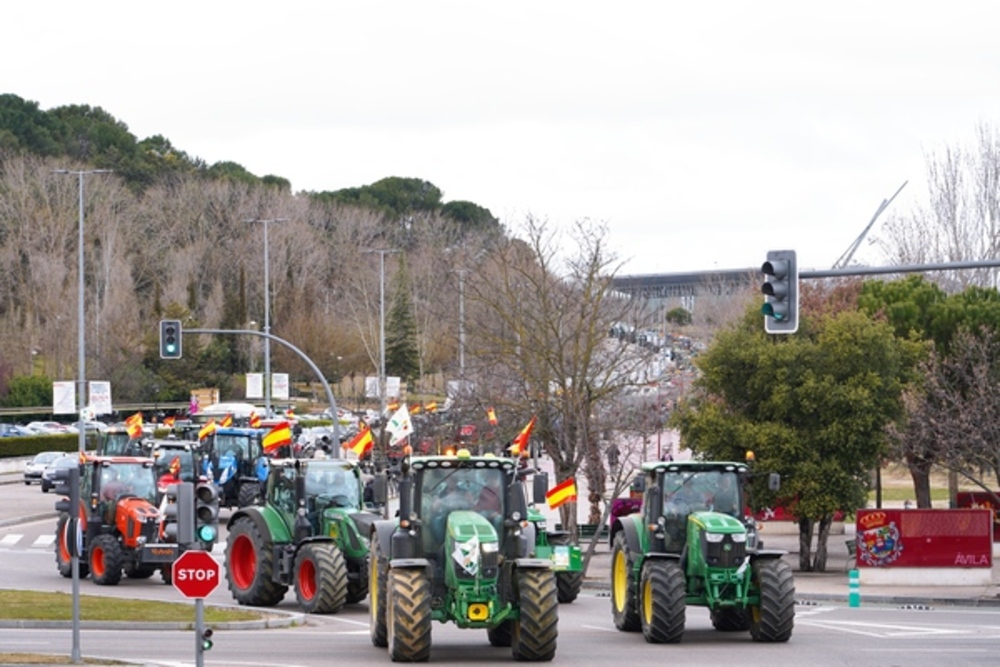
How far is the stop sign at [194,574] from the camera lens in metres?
18.8

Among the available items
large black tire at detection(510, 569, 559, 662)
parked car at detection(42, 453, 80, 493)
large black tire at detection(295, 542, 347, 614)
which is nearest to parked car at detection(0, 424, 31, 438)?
parked car at detection(42, 453, 80, 493)

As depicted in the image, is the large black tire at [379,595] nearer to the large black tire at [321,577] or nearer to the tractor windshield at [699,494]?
the large black tire at [321,577]

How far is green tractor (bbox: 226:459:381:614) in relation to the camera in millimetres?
28266

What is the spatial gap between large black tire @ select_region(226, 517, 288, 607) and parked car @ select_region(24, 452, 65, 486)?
38541 mm

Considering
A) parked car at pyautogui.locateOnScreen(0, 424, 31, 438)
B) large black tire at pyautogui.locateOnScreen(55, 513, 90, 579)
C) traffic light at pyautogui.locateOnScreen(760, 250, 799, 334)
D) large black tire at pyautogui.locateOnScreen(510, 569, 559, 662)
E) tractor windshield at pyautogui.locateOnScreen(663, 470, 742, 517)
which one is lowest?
large black tire at pyautogui.locateOnScreen(55, 513, 90, 579)

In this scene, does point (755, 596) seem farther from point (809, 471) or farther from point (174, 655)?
point (809, 471)

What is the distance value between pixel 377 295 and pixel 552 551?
86.0 m

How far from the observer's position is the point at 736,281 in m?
123

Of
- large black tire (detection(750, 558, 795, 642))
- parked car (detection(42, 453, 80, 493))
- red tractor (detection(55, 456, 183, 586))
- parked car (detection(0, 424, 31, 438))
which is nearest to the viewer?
large black tire (detection(750, 558, 795, 642))

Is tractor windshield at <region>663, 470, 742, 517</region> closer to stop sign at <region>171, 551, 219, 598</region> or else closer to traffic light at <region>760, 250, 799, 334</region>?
traffic light at <region>760, 250, 799, 334</region>

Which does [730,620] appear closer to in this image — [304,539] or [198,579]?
[304,539]

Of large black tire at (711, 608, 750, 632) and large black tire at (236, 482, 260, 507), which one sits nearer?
large black tire at (711, 608, 750, 632)

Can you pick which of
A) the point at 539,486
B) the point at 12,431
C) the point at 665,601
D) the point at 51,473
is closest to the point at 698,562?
the point at 665,601

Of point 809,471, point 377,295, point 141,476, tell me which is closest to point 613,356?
point 809,471
